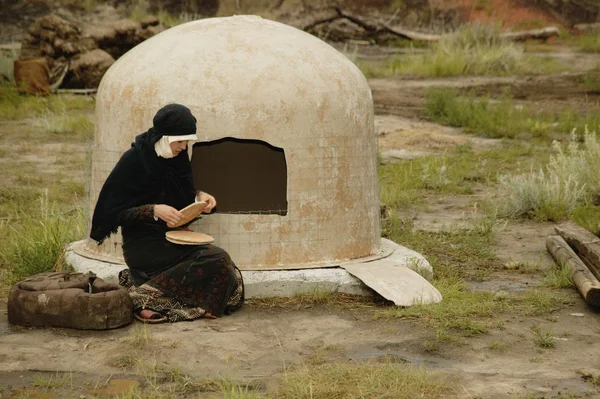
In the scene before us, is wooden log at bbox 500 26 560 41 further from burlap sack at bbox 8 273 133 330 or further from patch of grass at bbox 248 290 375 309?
burlap sack at bbox 8 273 133 330

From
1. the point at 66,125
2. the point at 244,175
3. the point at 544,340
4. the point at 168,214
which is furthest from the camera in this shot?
the point at 66,125

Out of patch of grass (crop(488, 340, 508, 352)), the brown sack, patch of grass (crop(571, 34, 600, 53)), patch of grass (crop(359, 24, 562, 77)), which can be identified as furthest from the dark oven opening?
patch of grass (crop(571, 34, 600, 53))

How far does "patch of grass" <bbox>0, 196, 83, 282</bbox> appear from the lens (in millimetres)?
7559

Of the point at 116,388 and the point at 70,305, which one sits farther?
the point at 70,305

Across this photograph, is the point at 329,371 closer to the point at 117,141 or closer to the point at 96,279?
the point at 96,279

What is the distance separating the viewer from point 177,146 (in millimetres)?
6324

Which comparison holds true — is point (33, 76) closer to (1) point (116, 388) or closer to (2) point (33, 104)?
(2) point (33, 104)

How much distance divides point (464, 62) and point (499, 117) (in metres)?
5.67

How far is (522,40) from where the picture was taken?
87.0 feet

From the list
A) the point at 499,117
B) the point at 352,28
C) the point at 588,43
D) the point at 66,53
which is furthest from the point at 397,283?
the point at 352,28

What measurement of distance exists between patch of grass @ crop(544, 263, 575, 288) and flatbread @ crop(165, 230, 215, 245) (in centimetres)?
268

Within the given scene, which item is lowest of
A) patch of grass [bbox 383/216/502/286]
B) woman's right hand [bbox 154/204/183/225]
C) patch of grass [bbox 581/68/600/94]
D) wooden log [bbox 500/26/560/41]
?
patch of grass [bbox 383/216/502/286]

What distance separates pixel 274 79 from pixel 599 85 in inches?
527

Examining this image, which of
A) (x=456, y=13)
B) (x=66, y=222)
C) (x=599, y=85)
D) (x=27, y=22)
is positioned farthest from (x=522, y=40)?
(x=66, y=222)
